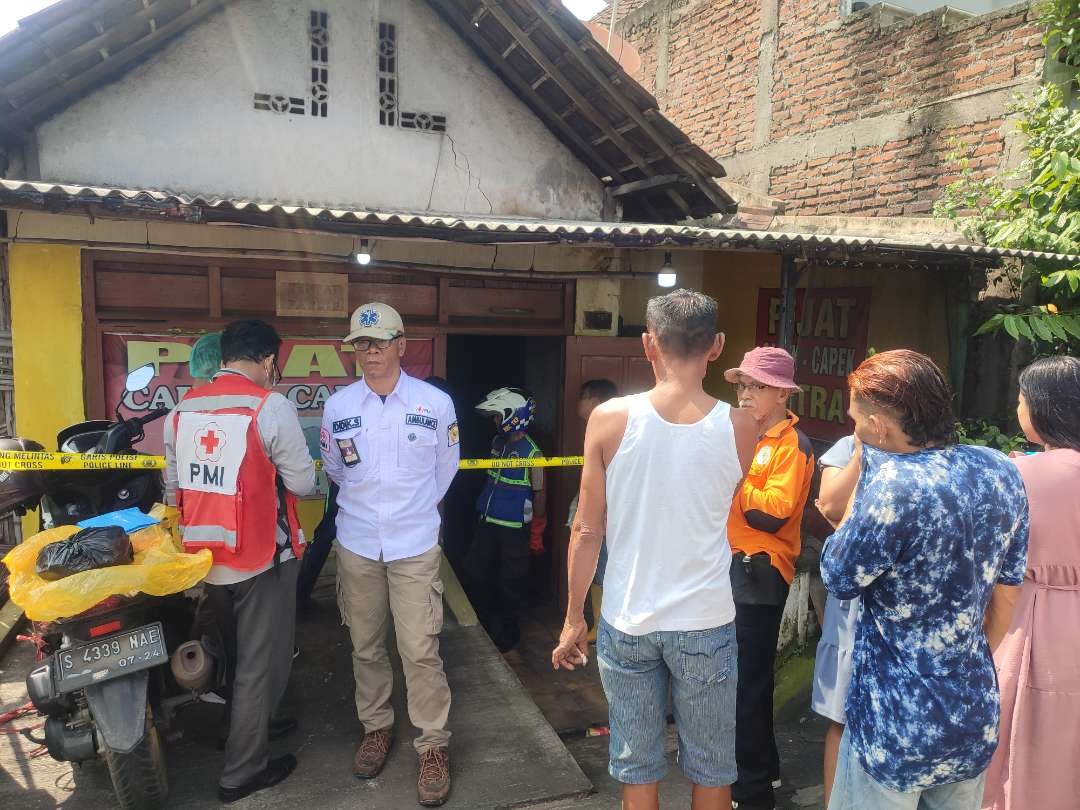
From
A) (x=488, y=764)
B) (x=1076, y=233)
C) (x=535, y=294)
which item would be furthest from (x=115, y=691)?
(x=1076, y=233)

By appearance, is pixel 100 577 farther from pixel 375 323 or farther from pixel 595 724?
pixel 595 724

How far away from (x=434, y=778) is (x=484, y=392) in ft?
18.8

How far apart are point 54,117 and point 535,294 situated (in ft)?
11.9

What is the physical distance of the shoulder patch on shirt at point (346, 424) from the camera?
353cm

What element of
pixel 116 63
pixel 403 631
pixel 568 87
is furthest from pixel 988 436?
pixel 116 63

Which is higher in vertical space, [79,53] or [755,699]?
[79,53]

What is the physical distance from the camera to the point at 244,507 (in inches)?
129

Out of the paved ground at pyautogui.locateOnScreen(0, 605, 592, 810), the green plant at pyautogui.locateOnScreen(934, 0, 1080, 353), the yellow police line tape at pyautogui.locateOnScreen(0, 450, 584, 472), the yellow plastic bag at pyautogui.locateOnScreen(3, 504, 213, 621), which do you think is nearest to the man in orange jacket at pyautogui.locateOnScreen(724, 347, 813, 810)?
the paved ground at pyautogui.locateOnScreen(0, 605, 592, 810)

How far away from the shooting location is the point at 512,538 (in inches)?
222

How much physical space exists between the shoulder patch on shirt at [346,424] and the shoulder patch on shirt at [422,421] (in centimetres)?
24

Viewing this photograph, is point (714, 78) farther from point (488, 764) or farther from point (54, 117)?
point (488, 764)

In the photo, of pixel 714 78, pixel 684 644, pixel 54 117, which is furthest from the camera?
pixel 714 78

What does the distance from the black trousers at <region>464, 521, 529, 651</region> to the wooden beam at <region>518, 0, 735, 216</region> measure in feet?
10.5

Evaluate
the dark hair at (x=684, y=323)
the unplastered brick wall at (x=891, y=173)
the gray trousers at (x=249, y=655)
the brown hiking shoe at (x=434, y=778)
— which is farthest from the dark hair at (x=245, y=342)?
the unplastered brick wall at (x=891, y=173)
